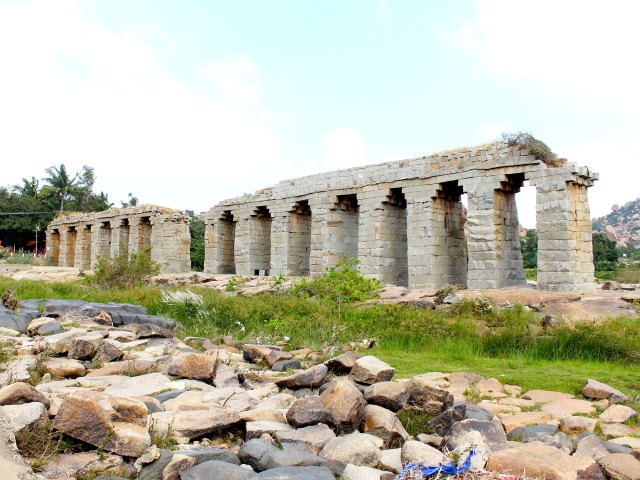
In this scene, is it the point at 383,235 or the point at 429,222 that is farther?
the point at 383,235

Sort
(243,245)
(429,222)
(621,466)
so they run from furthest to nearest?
(243,245) < (429,222) < (621,466)

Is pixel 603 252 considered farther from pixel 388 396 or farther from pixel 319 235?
pixel 388 396

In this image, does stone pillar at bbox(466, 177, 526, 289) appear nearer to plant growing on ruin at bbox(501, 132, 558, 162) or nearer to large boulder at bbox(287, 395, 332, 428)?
plant growing on ruin at bbox(501, 132, 558, 162)

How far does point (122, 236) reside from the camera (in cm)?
2817

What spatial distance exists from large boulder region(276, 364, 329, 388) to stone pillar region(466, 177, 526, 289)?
1010 cm

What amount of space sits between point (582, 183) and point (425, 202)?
421 centimetres

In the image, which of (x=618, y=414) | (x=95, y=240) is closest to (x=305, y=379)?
(x=618, y=414)

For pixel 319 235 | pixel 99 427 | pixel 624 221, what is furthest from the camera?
pixel 624 221

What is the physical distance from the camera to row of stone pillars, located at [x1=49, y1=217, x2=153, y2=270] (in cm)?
2673

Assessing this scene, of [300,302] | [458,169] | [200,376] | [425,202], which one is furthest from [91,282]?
[200,376]

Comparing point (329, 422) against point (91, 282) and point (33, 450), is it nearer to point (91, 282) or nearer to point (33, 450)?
point (33, 450)

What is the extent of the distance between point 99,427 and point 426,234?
13389 millimetres

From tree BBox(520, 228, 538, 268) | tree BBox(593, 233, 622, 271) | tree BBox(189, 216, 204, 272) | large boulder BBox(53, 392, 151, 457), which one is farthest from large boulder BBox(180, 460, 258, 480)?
tree BBox(520, 228, 538, 268)

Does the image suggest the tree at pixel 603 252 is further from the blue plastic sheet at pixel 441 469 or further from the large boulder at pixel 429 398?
the blue plastic sheet at pixel 441 469
